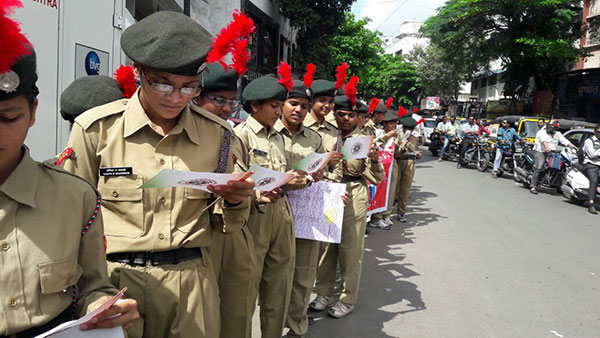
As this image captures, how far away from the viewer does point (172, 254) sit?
184cm

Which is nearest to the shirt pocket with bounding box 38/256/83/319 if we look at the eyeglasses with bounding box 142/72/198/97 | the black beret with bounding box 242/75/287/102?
the eyeglasses with bounding box 142/72/198/97

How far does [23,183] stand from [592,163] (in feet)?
36.6

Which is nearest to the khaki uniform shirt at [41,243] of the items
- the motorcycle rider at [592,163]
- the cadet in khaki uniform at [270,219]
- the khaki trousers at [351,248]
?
the cadet in khaki uniform at [270,219]

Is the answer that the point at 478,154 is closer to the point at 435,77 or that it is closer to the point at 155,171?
the point at 155,171

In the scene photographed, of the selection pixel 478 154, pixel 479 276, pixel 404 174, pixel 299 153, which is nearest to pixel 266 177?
pixel 299 153

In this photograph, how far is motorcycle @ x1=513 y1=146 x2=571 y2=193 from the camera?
11.4 meters

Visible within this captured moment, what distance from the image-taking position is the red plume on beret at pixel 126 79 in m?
2.36

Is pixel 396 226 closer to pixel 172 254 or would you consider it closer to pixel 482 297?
pixel 482 297

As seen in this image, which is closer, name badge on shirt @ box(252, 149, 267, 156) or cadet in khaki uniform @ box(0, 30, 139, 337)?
cadet in khaki uniform @ box(0, 30, 139, 337)

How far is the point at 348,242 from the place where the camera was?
4.29m

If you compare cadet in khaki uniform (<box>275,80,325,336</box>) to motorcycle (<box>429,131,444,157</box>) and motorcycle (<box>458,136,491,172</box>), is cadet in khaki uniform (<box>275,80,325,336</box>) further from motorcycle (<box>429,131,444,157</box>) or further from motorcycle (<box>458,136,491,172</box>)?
motorcycle (<box>429,131,444,157</box>)

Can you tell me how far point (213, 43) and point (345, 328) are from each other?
2992 millimetres

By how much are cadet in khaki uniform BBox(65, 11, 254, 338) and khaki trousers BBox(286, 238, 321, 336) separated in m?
1.82

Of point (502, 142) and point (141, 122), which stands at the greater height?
point (141, 122)
